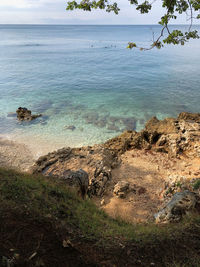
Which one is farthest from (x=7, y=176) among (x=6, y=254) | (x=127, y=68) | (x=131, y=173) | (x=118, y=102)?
(x=127, y=68)

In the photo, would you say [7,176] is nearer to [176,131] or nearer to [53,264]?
[53,264]

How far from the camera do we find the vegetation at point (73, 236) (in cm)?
434

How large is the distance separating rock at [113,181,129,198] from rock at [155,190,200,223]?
8.39 ft

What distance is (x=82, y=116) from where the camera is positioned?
2284 cm

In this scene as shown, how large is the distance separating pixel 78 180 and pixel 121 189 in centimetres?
241

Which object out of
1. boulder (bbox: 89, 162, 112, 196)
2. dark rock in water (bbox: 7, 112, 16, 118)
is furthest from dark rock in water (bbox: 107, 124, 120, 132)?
dark rock in water (bbox: 7, 112, 16, 118)

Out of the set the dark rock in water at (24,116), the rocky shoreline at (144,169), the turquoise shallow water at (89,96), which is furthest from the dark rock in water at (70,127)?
the rocky shoreline at (144,169)

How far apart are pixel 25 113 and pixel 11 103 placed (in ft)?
20.8

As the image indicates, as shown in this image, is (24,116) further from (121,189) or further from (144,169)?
(121,189)

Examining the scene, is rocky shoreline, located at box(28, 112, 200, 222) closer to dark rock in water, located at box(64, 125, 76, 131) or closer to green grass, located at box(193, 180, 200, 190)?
green grass, located at box(193, 180, 200, 190)

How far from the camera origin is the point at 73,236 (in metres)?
4.93

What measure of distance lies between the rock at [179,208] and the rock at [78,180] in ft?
11.3

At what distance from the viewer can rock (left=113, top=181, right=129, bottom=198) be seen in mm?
9659

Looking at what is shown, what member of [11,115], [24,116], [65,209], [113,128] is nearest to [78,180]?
[65,209]
